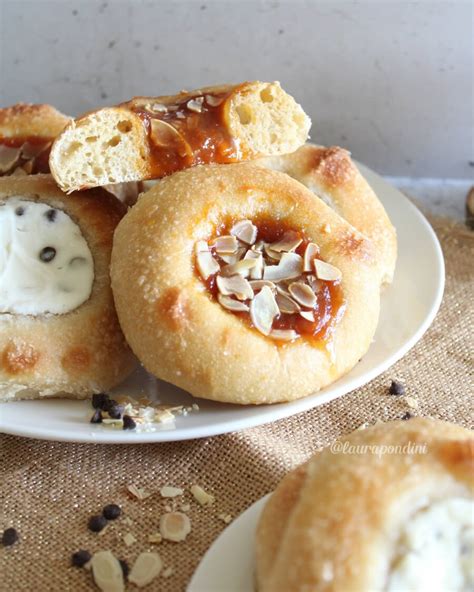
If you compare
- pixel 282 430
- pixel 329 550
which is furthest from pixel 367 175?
pixel 329 550

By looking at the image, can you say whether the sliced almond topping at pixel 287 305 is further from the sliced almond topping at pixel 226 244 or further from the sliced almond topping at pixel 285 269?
the sliced almond topping at pixel 226 244

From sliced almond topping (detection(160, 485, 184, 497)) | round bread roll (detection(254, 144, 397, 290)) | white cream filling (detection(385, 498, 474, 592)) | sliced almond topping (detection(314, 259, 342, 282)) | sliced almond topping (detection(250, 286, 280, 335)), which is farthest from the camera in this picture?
round bread roll (detection(254, 144, 397, 290))

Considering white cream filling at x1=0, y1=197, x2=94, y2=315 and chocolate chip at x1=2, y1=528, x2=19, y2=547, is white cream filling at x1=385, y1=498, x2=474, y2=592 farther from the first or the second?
white cream filling at x1=0, y1=197, x2=94, y2=315

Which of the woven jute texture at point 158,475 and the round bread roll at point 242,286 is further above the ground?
the round bread roll at point 242,286

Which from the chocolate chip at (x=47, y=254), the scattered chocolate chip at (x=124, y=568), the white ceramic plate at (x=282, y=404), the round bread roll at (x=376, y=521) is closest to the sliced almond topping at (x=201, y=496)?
the white ceramic plate at (x=282, y=404)

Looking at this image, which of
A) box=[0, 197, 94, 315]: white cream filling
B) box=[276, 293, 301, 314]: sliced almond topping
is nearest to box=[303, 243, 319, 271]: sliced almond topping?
box=[276, 293, 301, 314]: sliced almond topping

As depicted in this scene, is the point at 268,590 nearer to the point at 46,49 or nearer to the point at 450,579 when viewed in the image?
the point at 450,579

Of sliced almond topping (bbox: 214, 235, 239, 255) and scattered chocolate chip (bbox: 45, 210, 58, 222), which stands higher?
sliced almond topping (bbox: 214, 235, 239, 255)
